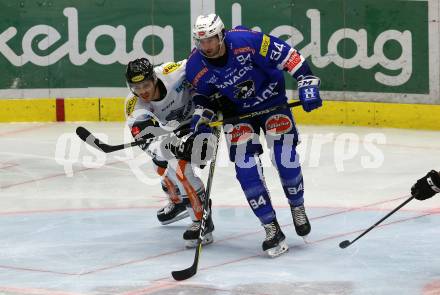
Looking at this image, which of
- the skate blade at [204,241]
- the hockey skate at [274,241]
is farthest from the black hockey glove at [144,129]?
the hockey skate at [274,241]

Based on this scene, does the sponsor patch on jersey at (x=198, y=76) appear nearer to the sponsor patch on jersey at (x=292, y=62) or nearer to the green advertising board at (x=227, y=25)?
the sponsor patch on jersey at (x=292, y=62)

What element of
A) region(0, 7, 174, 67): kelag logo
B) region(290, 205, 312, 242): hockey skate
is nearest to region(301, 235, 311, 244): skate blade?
region(290, 205, 312, 242): hockey skate

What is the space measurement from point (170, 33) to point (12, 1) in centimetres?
164

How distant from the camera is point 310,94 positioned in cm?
611

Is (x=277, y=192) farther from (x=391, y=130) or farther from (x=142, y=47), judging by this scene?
(x=142, y=47)

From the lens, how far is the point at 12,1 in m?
11.5

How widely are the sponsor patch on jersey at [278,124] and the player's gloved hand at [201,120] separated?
33cm

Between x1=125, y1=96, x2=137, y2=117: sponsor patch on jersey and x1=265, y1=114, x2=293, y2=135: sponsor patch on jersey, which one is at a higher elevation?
x1=125, y1=96, x2=137, y2=117: sponsor patch on jersey

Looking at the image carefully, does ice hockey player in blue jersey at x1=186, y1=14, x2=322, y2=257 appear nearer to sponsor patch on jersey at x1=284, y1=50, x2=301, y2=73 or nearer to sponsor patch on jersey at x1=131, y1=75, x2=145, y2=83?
sponsor patch on jersey at x1=284, y1=50, x2=301, y2=73

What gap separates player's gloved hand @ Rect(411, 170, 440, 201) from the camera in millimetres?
5520

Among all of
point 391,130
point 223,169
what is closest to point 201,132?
point 223,169

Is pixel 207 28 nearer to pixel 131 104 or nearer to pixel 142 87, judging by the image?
pixel 142 87

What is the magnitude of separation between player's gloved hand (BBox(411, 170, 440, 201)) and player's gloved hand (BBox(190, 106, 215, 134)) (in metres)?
1.32

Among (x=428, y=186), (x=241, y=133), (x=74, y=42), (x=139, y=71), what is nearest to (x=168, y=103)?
(x=139, y=71)
